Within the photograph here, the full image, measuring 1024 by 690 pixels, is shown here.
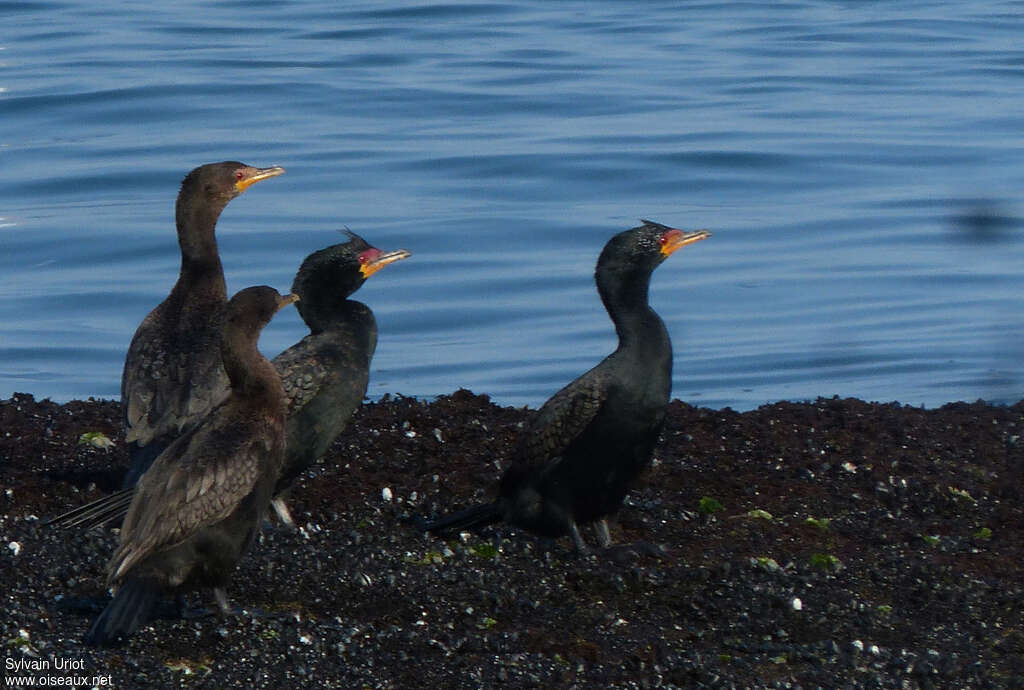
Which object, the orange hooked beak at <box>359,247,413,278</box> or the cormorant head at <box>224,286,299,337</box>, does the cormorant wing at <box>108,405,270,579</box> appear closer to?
the cormorant head at <box>224,286,299,337</box>

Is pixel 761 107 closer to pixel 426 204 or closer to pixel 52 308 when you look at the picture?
pixel 426 204

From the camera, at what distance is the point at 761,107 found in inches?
900

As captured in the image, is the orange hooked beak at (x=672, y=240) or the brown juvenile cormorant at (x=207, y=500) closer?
the brown juvenile cormorant at (x=207, y=500)

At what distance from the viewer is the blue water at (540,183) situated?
48.3 feet

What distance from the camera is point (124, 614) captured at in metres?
5.84

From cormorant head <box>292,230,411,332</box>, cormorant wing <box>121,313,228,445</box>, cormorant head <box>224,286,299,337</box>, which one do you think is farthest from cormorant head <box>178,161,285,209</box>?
cormorant head <box>224,286,299,337</box>

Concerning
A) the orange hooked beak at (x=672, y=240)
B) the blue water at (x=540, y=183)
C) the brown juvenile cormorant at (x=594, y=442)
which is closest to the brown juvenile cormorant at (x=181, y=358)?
the brown juvenile cormorant at (x=594, y=442)

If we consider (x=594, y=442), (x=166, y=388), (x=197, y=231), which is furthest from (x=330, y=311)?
(x=594, y=442)

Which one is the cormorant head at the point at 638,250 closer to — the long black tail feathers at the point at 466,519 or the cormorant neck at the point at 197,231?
the long black tail feathers at the point at 466,519

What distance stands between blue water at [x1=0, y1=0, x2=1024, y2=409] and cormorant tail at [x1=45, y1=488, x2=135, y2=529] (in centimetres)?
639

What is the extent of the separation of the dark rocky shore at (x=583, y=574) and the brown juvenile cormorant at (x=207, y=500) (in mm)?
169

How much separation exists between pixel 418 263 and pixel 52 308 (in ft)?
11.9

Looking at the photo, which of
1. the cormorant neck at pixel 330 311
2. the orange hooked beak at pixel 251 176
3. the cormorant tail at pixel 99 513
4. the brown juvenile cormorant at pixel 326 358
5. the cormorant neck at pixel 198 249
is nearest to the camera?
the cormorant tail at pixel 99 513

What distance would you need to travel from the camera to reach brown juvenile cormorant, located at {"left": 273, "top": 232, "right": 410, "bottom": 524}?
297 inches
